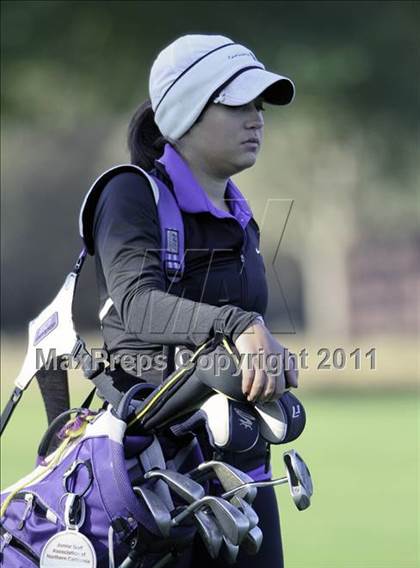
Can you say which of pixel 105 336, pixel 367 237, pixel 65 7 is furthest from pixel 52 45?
pixel 105 336

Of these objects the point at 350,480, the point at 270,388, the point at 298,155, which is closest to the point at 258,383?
the point at 270,388

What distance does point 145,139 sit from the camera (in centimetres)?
276

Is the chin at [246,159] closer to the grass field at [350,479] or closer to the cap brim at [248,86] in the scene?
the cap brim at [248,86]

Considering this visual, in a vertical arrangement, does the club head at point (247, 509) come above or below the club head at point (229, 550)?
above

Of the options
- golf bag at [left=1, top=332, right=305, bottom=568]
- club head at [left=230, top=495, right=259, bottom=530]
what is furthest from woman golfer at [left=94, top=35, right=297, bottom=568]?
club head at [left=230, top=495, right=259, bottom=530]

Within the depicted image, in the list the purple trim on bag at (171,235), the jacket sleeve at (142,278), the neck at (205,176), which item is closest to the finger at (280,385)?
the jacket sleeve at (142,278)

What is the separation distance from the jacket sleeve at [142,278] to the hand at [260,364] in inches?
1.0

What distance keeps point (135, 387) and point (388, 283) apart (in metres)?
14.9

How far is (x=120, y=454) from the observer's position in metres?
2.15

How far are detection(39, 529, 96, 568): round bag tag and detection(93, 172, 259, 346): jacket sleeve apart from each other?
395mm

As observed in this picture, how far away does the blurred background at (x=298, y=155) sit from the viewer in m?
14.0

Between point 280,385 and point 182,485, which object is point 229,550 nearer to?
point 182,485

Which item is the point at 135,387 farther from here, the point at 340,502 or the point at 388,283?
the point at 388,283

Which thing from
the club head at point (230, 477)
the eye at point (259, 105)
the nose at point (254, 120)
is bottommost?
the club head at point (230, 477)
